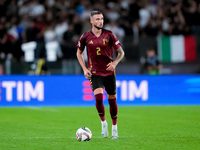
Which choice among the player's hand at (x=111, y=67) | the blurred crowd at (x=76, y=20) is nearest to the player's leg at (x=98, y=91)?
the player's hand at (x=111, y=67)

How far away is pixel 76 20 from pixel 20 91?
4504 mm

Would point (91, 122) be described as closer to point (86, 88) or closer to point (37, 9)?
point (86, 88)

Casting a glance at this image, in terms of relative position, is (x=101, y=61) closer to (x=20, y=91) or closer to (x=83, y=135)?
(x=83, y=135)

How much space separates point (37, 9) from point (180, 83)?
7.24 m

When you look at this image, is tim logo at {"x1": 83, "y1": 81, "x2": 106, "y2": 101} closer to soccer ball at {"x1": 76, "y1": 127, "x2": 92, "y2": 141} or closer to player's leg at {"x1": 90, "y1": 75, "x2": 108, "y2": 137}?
player's leg at {"x1": 90, "y1": 75, "x2": 108, "y2": 137}

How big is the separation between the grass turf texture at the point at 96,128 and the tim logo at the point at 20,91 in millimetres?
975

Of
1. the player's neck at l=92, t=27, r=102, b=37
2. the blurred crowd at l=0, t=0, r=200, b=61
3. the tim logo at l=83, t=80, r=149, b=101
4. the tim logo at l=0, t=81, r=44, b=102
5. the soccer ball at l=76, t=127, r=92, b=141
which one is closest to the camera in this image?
the soccer ball at l=76, t=127, r=92, b=141

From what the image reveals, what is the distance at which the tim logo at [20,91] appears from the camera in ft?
47.6

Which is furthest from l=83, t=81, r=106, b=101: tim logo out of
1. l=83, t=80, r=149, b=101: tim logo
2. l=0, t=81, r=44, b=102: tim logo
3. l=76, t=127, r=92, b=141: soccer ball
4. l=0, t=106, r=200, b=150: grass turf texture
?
l=76, t=127, r=92, b=141: soccer ball

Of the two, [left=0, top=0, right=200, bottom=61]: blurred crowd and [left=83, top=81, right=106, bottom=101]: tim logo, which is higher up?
[left=0, top=0, right=200, bottom=61]: blurred crowd

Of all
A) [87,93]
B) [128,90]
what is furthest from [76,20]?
[128,90]

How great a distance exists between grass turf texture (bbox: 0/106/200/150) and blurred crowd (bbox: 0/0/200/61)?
3869mm

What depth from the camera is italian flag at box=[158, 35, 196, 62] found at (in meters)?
16.6

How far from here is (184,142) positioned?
7.04 m
